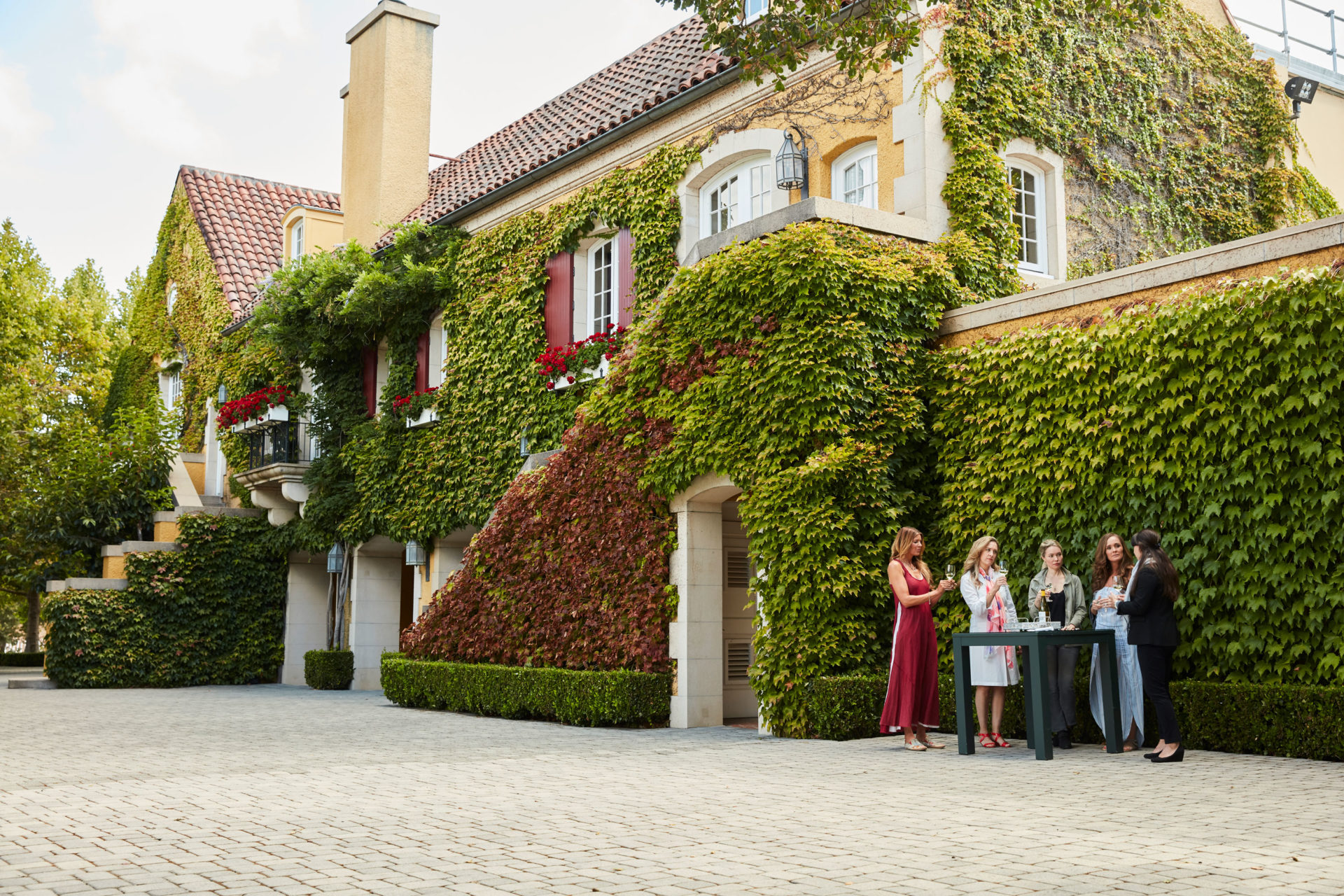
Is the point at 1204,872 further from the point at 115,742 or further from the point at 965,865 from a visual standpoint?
the point at 115,742

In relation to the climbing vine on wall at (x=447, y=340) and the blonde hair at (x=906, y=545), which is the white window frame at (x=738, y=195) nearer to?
the climbing vine on wall at (x=447, y=340)

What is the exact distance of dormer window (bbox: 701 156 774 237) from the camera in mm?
15188

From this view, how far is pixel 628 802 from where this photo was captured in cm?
728

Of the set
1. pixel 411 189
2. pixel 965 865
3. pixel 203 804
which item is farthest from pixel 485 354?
pixel 965 865

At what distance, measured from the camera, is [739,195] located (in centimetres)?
1552

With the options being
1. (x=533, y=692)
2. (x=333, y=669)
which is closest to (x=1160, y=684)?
(x=533, y=692)

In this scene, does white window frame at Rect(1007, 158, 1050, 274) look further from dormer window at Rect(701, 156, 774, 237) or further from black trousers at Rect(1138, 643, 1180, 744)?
black trousers at Rect(1138, 643, 1180, 744)

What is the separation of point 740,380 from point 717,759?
4.00m

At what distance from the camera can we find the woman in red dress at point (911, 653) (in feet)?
32.7

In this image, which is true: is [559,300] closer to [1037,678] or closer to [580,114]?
[580,114]

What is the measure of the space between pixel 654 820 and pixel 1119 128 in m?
12.1

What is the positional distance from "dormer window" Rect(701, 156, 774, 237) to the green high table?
7.13m

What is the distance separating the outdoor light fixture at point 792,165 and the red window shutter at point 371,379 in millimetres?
10890

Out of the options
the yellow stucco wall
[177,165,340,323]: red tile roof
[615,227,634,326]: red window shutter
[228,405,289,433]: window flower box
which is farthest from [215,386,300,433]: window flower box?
the yellow stucco wall
